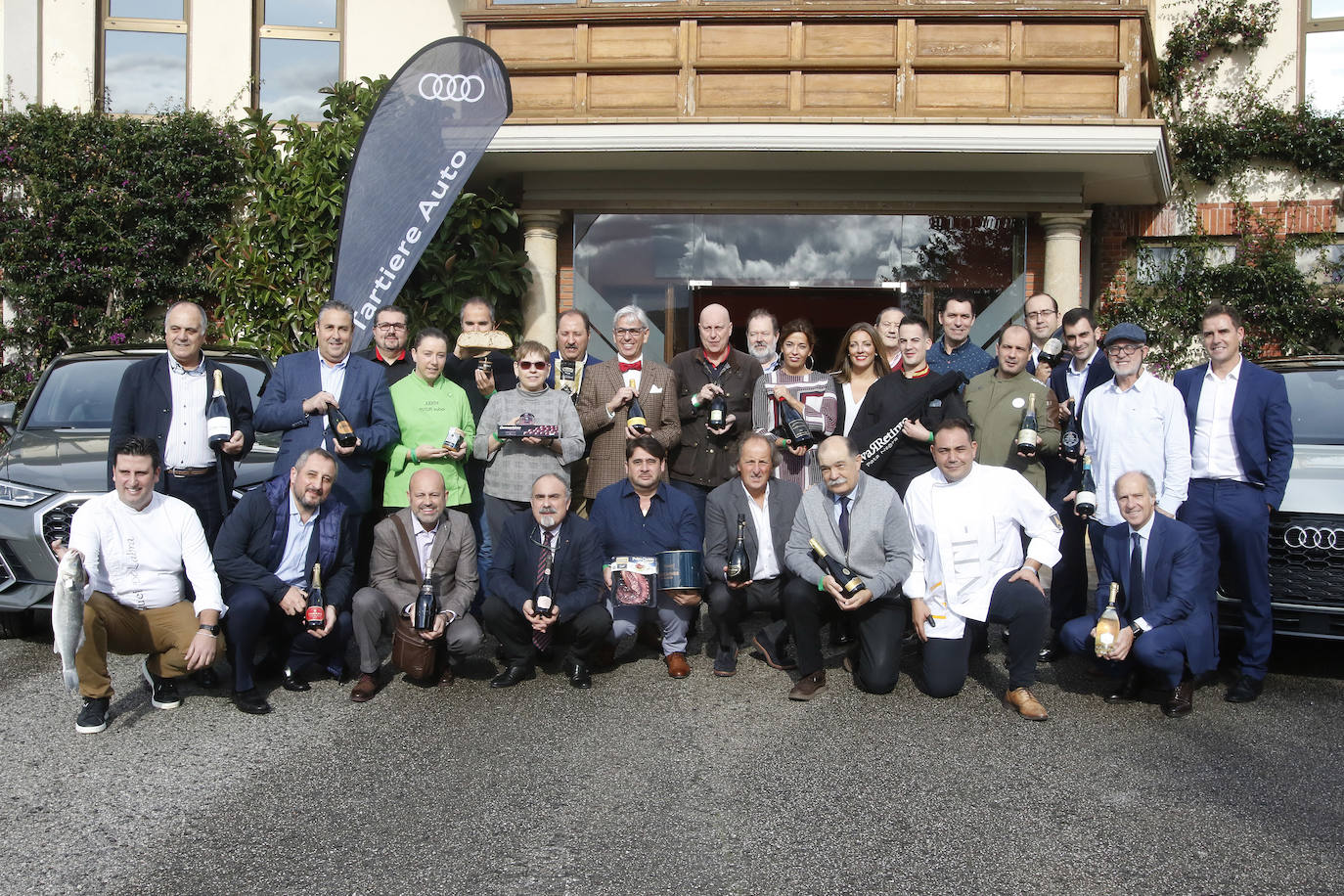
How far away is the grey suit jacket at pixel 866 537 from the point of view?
573 cm

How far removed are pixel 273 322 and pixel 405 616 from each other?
25.1 feet

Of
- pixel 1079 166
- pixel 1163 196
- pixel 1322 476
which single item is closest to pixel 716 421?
pixel 1322 476

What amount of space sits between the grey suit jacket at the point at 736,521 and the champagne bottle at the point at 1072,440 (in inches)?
59.6

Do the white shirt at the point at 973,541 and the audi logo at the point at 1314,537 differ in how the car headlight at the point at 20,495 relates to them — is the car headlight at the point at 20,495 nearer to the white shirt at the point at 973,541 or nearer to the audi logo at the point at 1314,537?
the white shirt at the point at 973,541

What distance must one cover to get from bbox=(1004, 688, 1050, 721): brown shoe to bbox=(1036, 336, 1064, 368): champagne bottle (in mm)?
2377

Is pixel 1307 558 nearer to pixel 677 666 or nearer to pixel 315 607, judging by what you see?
pixel 677 666

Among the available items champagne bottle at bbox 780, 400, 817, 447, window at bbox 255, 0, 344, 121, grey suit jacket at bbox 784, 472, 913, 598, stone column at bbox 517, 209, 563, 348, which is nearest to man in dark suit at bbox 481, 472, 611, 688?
grey suit jacket at bbox 784, 472, 913, 598

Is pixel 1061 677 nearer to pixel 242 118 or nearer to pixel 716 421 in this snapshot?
pixel 716 421

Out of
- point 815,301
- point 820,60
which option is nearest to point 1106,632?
point 820,60

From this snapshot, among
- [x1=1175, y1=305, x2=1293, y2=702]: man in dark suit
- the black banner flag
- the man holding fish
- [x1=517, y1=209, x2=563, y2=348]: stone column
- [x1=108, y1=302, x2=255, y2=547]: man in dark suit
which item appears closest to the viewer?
the man holding fish

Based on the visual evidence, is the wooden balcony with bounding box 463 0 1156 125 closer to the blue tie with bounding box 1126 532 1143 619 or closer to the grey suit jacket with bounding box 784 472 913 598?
the grey suit jacket with bounding box 784 472 913 598

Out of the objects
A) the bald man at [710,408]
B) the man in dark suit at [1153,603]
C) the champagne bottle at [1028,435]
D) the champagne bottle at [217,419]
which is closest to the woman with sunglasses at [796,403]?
the bald man at [710,408]

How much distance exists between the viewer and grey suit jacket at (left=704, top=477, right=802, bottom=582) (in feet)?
20.2

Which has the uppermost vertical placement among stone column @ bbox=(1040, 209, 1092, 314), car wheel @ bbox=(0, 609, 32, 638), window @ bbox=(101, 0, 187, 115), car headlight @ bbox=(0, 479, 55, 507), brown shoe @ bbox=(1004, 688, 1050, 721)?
window @ bbox=(101, 0, 187, 115)
